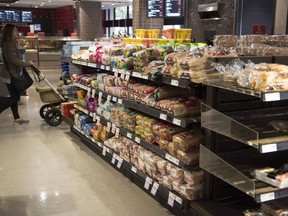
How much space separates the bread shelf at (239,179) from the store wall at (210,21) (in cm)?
523

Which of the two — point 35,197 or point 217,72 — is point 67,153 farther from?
point 217,72

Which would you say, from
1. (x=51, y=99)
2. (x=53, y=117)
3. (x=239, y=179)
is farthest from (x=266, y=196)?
(x=53, y=117)

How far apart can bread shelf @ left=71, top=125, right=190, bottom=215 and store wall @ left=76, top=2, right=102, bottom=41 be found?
40.1 ft

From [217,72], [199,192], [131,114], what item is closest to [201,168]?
[199,192]

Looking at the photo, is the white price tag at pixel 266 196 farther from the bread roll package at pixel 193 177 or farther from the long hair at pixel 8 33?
the long hair at pixel 8 33

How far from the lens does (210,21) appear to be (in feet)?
25.8

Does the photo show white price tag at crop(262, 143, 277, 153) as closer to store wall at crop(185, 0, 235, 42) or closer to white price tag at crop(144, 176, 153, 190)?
white price tag at crop(144, 176, 153, 190)

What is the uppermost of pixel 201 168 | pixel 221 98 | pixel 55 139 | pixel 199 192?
pixel 221 98

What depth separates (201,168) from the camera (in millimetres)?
2938

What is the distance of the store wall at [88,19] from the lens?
16.6m

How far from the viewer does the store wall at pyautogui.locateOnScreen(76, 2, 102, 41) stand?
1662 centimetres

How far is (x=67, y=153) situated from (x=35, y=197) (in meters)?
1.41

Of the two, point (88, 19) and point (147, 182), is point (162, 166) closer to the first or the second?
point (147, 182)

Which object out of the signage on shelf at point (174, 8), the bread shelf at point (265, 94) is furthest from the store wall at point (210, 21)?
the bread shelf at point (265, 94)
